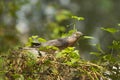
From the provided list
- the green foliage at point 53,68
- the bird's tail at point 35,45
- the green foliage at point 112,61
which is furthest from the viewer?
the bird's tail at point 35,45

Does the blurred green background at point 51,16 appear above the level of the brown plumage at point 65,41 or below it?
above

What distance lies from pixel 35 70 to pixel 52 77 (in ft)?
0.37

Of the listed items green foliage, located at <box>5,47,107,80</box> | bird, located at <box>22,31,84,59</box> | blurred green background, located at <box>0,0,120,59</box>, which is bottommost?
green foliage, located at <box>5,47,107,80</box>

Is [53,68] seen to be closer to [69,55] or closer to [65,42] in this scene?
[69,55]

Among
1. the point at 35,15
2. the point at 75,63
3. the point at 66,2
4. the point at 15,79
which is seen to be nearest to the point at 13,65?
the point at 15,79

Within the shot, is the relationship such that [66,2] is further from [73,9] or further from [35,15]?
[35,15]

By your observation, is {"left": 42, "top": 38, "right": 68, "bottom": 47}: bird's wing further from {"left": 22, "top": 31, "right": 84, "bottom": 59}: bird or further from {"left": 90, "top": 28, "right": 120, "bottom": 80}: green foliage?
{"left": 90, "top": 28, "right": 120, "bottom": 80}: green foliage

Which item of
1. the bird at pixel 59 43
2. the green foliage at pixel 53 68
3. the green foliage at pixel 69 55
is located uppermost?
the bird at pixel 59 43

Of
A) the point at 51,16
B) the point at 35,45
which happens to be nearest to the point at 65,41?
the point at 35,45

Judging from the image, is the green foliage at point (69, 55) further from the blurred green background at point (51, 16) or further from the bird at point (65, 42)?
the blurred green background at point (51, 16)

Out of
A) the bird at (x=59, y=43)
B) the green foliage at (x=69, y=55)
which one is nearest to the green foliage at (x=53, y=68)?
the green foliage at (x=69, y=55)

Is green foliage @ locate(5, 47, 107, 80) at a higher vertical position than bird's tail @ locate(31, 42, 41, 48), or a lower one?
lower

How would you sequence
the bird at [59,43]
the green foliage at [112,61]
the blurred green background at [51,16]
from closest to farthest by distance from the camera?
the green foliage at [112,61] → the bird at [59,43] → the blurred green background at [51,16]

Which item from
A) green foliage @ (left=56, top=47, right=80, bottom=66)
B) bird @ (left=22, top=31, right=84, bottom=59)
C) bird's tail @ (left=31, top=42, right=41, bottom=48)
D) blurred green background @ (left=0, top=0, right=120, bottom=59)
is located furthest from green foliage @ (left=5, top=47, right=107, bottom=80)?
blurred green background @ (left=0, top=0, right=120, bottom=59)
